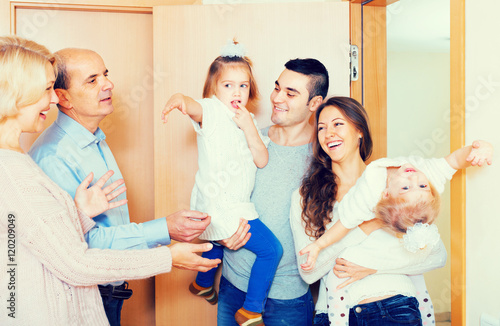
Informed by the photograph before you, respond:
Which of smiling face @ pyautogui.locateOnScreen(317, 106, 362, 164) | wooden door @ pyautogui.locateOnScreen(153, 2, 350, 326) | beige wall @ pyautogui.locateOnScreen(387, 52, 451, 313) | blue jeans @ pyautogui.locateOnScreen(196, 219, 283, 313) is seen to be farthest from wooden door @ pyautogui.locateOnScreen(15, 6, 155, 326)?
beige wall @ pyautogui.locateOnScreen(387, 52, 451, 313)

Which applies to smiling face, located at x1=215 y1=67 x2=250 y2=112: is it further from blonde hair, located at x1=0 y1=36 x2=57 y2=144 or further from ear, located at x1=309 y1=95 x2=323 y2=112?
blonde hair, located at x1=0 y1=36 x2=57 y2=144

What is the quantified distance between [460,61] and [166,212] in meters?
1.33

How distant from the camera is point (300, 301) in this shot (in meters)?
1.66

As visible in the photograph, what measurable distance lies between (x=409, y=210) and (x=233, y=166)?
2.18ft

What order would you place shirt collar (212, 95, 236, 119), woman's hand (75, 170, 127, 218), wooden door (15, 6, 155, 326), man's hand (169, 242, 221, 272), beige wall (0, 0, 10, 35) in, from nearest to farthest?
man's hand (169, 242, 221, 272) < woman's hand (75, 170, 127, 218) < shirt collar (212, 95, 236, 119) < beige wall (0, 0, 10, 35) < wooden door (15, 6, 155, 326)

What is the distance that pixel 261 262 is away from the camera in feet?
5.31

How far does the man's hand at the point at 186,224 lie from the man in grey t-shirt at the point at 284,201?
29 cm

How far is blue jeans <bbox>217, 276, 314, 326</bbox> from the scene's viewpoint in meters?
1.64

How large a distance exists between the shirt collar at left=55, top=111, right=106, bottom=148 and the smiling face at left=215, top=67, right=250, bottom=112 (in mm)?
497

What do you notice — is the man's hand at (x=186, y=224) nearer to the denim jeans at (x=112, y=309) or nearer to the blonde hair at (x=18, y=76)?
the denim jeans at (x=112, y=309)

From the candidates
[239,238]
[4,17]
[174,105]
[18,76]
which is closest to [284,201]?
[239,238]

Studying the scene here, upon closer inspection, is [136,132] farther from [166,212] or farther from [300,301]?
[300,301]

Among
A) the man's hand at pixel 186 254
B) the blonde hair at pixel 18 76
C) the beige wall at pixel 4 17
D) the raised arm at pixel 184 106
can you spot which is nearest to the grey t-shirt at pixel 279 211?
the raised arm at pixel 184 106

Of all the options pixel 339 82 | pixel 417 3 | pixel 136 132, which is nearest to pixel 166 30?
pixel 136 132
